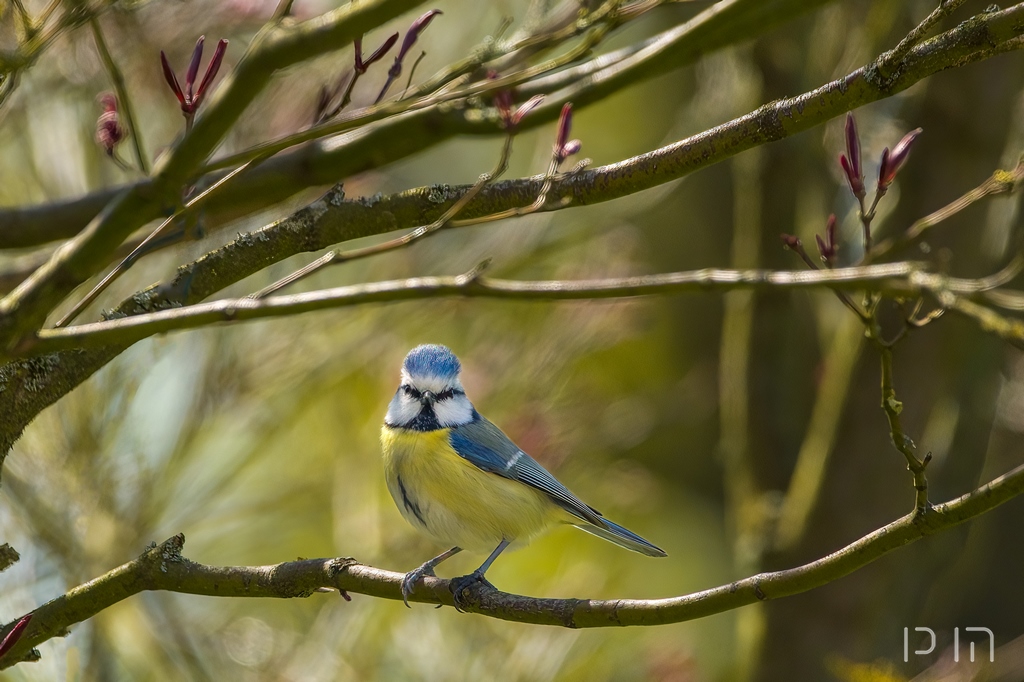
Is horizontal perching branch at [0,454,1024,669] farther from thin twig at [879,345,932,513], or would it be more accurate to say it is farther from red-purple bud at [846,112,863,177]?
red-purple bud at [846,112,863,177]

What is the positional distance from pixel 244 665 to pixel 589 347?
2.22 m

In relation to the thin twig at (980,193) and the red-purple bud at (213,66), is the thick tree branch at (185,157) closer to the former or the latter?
Answer: the red-purple bud at (213,66)

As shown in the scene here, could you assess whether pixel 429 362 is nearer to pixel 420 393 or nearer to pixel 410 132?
pixel 420 393

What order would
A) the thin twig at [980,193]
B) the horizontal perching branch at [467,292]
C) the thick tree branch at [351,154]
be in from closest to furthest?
the horizontal perching branch at [467,292]
the thin twig at [980,193]
the thick tree branch at [351,154]

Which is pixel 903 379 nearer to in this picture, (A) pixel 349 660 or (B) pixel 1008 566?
(B) pixel 1008 566

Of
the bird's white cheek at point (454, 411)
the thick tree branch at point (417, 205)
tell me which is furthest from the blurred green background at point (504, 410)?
the thick tree branch at point (417, 205)

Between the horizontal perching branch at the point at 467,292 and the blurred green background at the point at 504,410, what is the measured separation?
214 centimetres

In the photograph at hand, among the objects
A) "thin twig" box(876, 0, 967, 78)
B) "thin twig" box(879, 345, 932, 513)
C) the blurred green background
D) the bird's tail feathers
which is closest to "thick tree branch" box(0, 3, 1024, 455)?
"thin twig" box(876, 0, 967, 78)

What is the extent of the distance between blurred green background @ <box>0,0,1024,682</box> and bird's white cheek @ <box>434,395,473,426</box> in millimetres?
1183

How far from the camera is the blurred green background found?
157 inches

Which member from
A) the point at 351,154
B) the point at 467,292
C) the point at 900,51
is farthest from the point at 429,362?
the point at 900,51

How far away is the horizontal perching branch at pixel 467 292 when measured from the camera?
5.03 feet

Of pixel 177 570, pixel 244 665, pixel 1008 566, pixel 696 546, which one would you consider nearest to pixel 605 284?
pixel 177 570

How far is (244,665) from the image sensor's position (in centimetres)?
421
